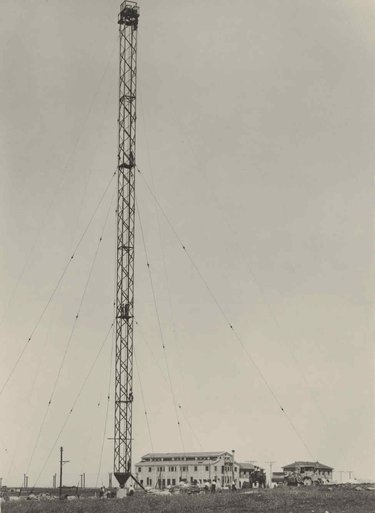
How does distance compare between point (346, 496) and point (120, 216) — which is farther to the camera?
point (120, 216)

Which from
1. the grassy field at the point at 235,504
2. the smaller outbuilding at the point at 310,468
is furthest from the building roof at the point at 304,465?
the grassy field at the point at 235,504

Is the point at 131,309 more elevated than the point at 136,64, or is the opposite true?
the point at 136,64

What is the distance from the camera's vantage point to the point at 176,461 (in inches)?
4277

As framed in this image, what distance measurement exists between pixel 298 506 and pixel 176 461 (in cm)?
7513

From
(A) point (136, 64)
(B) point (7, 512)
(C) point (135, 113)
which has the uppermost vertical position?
(A) point (136, 64)

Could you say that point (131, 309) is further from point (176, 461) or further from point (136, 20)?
point (176, 461)

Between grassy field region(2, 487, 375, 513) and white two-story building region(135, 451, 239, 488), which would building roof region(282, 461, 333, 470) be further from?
grassy field region(2, 487, 375, 513)

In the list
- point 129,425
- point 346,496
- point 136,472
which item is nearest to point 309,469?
point 136,472

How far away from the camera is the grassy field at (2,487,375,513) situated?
116 feet

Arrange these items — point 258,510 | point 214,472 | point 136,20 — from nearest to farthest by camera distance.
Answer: point 258,510
point 136,20
point 214,472

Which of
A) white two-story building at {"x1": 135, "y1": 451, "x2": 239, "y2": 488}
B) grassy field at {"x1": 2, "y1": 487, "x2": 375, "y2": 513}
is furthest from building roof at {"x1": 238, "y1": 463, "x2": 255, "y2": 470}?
grassy field at {"x1": 2, "y1": 487, "x2": 375, "y2": 513}

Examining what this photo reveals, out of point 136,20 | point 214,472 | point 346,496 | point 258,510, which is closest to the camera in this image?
point 258,510

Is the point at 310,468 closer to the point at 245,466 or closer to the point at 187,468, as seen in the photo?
the point at 245,466

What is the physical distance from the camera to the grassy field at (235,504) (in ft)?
116
